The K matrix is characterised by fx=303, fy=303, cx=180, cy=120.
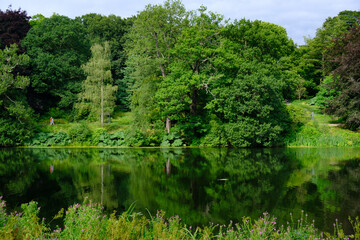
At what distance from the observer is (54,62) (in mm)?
30297

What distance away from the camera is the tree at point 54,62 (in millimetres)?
29875

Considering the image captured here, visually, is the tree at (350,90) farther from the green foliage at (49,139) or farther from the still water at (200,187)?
the green foliage at (49,139)

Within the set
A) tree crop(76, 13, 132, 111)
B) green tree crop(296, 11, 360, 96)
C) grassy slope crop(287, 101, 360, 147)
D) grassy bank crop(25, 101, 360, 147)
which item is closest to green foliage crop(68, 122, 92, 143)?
grassy bank crop(25, 101, 360, 147)

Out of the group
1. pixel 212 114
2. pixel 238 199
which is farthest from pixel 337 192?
pixel 212 114

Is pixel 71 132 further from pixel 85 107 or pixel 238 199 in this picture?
pixel 238 199

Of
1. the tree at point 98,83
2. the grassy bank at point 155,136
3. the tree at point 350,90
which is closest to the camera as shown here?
the tree at point 350,90

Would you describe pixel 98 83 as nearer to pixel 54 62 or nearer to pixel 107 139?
pixel 107 139

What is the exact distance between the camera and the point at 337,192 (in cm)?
940

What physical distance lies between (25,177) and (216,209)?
8.35 meters

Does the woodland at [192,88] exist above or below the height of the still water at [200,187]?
above

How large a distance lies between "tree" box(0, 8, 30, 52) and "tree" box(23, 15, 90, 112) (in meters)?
0.87

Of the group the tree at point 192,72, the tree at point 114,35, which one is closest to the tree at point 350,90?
the tree at point 192,72

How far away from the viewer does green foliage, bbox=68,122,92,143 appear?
82.2ft

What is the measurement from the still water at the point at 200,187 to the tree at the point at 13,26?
59.5ft
